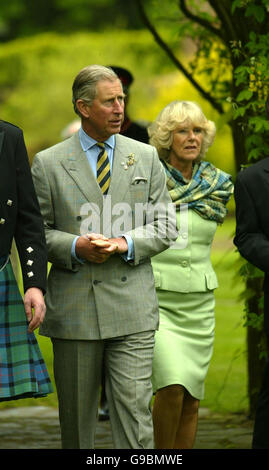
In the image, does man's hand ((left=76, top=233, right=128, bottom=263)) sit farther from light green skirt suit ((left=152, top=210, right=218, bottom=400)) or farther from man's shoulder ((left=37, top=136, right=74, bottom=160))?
light green skirt suit ((left=152, top=210, right=218, bottom=400))

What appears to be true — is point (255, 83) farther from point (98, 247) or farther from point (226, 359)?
point (226, 359)

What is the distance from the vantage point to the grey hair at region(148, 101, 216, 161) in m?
6.57

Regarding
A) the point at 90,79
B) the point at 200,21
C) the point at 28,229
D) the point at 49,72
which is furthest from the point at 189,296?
the point at 49,72

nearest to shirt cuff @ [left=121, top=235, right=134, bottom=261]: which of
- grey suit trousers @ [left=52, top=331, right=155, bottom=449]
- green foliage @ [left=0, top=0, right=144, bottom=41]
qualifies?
grey suit trousers @ [left=52, top=331, right=155, bottom=449]

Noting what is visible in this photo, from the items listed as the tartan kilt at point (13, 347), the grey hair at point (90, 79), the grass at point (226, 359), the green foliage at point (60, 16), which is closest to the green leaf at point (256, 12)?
the grass at point (226, 359)

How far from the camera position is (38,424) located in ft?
27.9

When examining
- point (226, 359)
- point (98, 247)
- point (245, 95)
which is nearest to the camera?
point (98, 247)

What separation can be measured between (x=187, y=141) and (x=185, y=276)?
750 millimetres

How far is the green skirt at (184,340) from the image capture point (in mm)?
6242

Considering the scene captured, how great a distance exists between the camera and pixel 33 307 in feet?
16.7

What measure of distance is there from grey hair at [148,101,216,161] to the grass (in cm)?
59

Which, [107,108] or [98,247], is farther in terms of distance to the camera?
[107,108]
